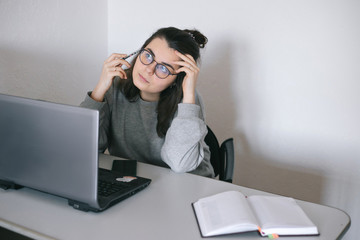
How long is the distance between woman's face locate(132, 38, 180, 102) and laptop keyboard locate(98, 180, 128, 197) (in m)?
0.43

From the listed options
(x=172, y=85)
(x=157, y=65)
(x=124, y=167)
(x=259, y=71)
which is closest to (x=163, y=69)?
(x=157, y=65)

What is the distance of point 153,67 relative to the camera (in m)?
1.33

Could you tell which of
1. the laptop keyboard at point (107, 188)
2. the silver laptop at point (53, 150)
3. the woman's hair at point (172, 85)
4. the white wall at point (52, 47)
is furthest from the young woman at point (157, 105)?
the white wall at point (52, 47)

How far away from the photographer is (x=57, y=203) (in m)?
0.98

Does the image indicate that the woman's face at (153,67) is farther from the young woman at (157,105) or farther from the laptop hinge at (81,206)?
the laptop hinge at (81,206)

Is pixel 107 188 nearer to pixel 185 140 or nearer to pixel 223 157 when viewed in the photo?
pixel 185 140

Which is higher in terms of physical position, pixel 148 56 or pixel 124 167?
pixel 148 56

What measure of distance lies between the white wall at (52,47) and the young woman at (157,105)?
52 cm

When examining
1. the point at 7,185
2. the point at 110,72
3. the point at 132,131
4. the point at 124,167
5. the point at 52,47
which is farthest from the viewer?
the point at 52,47

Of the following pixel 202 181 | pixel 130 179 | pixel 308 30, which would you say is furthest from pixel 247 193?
pixel 308 30

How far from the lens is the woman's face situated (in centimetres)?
133

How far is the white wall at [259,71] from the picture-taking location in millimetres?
1711

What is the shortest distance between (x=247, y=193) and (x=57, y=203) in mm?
553

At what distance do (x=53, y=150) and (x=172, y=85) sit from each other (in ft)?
2.28
